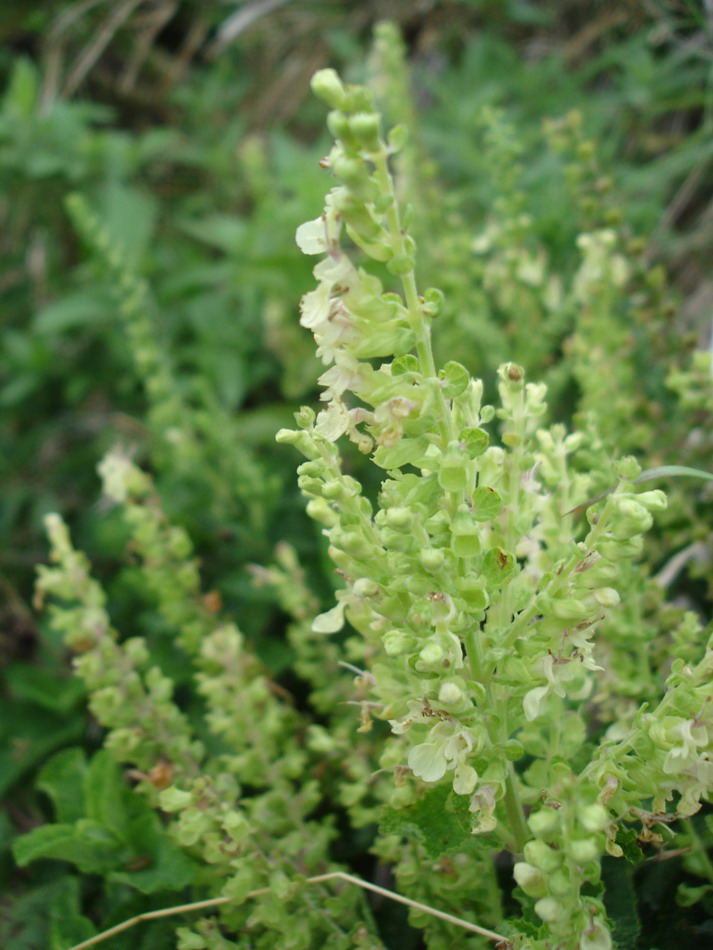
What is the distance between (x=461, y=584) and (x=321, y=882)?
57 centimetres

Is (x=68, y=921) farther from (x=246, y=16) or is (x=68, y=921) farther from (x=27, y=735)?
(x=246, y=16)

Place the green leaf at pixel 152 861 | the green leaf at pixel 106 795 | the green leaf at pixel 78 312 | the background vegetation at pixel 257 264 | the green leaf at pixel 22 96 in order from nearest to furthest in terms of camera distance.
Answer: the green leaf at pixel 152 861
the green leaf at pixel 106 795
the background vegetation at pixel 257 264
the green leaf at pixel 78 312
the green leaf at pixel 22 96

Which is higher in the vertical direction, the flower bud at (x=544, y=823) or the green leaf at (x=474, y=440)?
the green leaf at (x=474, y=440)

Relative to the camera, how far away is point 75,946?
1.14 metres

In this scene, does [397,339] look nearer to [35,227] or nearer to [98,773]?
[98,773]

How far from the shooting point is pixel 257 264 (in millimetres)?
2398

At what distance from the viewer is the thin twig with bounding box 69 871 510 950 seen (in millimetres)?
933

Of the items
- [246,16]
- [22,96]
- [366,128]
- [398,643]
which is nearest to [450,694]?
[398,643]

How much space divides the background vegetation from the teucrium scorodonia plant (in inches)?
14.1

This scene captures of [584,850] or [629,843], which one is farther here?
[629,843]

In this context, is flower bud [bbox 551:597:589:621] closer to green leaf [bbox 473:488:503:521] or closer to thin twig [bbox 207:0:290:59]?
green leaf [bbox 473:488:503:521]

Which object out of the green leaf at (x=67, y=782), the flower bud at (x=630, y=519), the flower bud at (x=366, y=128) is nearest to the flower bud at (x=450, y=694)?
the flower bud at (x=630, y=519)

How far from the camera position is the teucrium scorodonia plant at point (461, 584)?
77 centimetres

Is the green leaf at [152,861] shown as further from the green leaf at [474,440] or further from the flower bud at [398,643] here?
the green leaf at [474,440]
